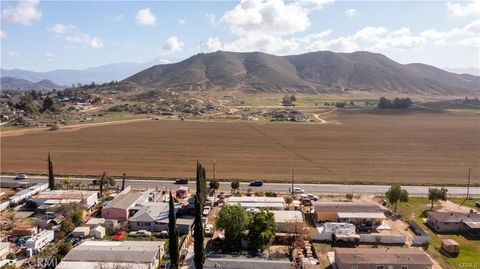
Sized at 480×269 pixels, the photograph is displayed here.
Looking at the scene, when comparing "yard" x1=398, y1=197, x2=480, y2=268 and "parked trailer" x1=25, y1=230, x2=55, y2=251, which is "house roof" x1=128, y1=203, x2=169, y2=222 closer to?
"parked trailer" x1=25, y1=230, x2=55, y2=251

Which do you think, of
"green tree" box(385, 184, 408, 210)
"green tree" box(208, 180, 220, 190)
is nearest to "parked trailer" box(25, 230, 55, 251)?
"green tree" box(208, 180, 220, 190)

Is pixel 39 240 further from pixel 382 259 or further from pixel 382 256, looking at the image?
pixel 382 256

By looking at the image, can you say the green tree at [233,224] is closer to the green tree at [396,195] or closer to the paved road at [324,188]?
the paved road at [324,188]

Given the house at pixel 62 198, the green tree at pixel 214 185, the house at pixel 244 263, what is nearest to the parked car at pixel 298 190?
the green tree at pixel 214 185

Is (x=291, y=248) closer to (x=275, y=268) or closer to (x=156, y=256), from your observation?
(x=275, y=268)

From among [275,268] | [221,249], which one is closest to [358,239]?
[275,268]

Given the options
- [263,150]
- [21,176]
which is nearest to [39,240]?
[21,176]
